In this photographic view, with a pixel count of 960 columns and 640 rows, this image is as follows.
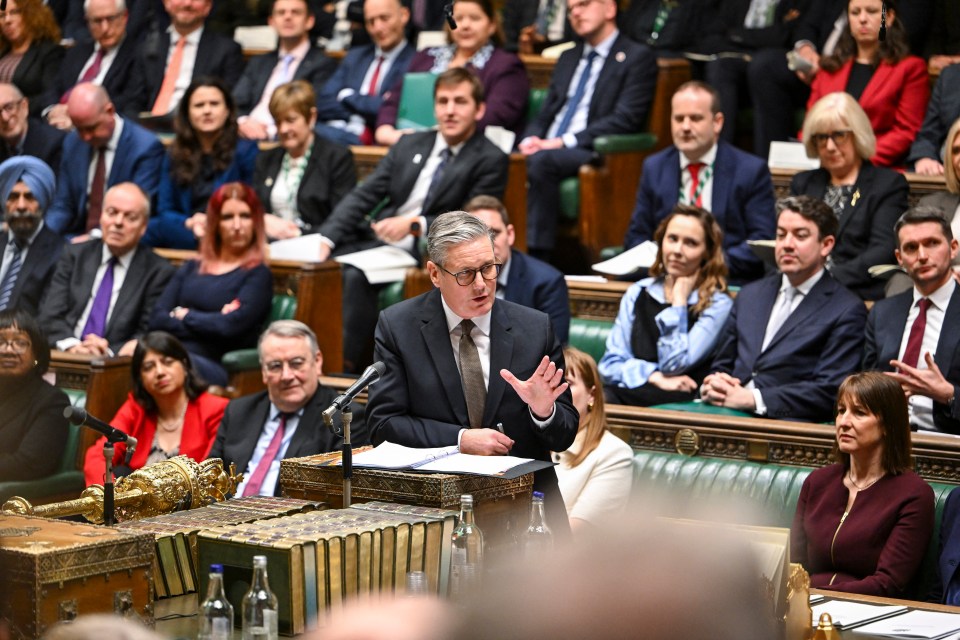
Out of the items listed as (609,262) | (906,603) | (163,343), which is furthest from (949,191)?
(163,343)

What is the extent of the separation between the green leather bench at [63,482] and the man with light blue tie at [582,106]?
209cm

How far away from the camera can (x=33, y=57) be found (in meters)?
7.48

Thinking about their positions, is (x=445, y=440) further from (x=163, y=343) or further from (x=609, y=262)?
(x=609, y=262)

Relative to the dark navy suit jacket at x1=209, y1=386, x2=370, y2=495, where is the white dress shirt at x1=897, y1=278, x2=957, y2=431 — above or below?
above

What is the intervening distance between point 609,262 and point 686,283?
0.72 m

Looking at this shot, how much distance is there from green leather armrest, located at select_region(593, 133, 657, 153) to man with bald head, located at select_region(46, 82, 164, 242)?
1.92 metres

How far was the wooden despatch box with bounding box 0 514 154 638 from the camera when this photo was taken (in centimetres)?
206

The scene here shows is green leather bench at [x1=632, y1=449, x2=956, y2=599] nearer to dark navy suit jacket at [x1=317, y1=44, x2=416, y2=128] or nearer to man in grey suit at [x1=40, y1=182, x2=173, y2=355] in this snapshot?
man in grey suit at [x1=40, y1=182, x2=173, y2=355]

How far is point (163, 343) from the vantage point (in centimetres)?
466

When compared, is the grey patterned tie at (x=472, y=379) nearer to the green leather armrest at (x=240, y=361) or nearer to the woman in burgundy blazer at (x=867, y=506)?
the woman in burgundy blazer at (x=867, y=506)

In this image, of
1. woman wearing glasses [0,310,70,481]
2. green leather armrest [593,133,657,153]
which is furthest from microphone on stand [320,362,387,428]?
green leather armrest [593,133,657,153]

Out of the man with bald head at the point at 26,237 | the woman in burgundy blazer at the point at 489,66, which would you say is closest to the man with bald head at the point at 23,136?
the man with bald head at the point at 26,237

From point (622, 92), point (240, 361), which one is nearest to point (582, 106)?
point (622, 92)

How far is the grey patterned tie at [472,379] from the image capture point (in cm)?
293
